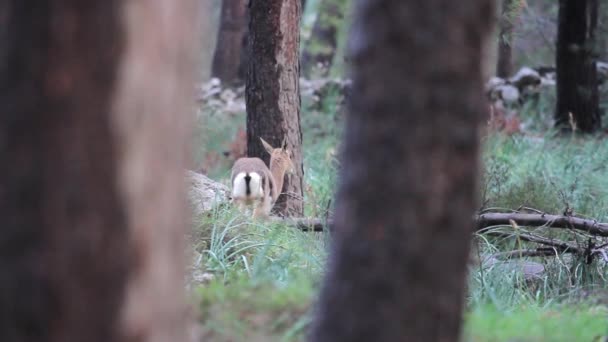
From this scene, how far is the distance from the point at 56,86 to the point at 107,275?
536 mm

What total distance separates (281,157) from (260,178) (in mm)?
425

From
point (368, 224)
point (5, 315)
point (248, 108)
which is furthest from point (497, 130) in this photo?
point (5, 315)

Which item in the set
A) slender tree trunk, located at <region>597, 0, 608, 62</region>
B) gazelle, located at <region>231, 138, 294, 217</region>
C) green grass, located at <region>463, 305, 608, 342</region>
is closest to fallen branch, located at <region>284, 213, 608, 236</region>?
gazelle, located at <region>231, 138, 294, 217</region>

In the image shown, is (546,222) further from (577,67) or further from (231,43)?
(231,43)

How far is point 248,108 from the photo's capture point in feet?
30.3

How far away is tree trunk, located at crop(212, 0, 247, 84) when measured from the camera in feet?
67.9

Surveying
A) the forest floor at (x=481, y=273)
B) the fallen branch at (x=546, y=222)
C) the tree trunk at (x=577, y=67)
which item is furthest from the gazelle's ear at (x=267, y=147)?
the tree trunk at (x=577, y=67)

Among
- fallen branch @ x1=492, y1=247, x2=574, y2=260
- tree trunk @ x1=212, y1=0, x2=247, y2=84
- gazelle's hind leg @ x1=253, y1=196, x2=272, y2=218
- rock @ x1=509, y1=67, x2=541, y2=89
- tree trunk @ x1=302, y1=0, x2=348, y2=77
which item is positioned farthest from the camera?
tree trunk @ x1=302, y1=0, x2=348, y2=77

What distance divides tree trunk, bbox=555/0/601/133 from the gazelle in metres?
7.82

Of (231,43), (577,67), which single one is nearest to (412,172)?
(577,67)

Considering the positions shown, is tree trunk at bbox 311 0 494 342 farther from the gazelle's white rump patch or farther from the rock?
the rock

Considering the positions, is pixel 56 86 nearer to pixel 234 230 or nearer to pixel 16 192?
pixel 16 192

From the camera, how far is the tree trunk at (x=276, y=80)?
8867mm

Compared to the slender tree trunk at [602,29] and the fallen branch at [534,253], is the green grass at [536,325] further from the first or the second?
the slender tree trunk at [602,29]
